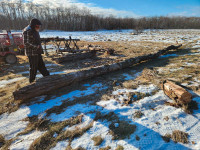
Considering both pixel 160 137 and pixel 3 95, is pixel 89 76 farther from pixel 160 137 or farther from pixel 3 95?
pixel 160 137

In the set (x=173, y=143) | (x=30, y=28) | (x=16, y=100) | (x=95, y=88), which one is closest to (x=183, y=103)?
(x=173, y=143)

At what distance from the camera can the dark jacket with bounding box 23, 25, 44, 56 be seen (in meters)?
3.73

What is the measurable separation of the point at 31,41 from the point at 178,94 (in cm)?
452

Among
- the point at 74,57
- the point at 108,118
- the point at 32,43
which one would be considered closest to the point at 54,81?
the point at 32,43

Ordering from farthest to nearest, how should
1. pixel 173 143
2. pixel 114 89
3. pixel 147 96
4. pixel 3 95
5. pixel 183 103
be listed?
pixel 114 89 < pixel 3 95 < pixel 147 96 < pixel 183 103 < pixel 173 143

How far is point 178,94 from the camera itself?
9.45ft

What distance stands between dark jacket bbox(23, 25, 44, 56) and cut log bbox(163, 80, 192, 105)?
13.7ft

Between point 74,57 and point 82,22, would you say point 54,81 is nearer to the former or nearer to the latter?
point 74,57

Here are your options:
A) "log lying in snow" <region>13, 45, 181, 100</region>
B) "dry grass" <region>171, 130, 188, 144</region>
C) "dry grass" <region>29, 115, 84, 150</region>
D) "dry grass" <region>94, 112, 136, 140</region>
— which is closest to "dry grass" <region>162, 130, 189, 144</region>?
"dry grass" <region>171, 130, 188, 144</region>

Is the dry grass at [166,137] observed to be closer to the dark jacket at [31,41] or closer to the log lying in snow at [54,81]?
the log lying in snow at [54,81]

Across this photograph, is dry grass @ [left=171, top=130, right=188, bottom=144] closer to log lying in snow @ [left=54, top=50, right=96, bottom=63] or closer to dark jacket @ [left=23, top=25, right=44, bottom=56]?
dark jacket @ [left=23, top=25, right=44, bottom=56]

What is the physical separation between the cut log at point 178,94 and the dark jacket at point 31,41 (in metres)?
4.18

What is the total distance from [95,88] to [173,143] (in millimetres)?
2660

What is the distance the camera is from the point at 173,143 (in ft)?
6.85
